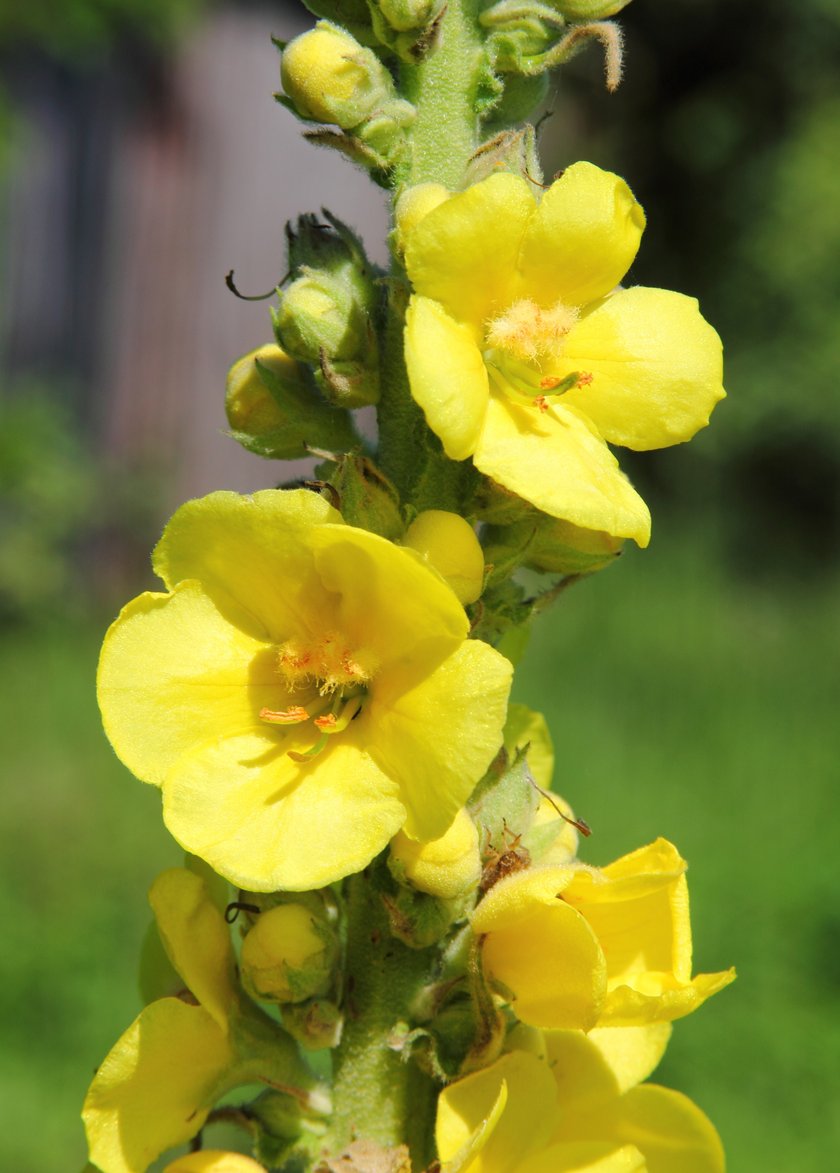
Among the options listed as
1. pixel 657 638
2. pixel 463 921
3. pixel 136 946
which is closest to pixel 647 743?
pixel 657 638

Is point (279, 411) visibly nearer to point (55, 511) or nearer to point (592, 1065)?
point (592, 1065)

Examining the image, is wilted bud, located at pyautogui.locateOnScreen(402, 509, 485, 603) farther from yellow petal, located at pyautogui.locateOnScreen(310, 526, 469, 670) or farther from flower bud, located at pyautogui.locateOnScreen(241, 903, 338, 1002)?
flower bud, located at pyautogui.locateOnScreen(241, 903, 338, 1002)

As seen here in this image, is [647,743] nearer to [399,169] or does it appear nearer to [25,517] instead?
[25,517]

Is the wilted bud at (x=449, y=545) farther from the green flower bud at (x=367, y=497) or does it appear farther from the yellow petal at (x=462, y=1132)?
the yellow petal at (x=462, y=1132)

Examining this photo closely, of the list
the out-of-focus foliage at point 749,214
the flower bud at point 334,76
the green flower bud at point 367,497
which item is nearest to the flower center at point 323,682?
the green flower bud at point 367,497

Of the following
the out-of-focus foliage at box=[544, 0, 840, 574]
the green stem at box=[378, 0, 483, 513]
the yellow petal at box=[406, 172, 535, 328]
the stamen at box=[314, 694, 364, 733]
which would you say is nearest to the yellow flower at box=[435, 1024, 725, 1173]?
the stamen at box=[314, 694, 364, 733]

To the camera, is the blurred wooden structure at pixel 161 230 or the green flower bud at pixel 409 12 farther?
the blurred wooden structure at pixel 161 230

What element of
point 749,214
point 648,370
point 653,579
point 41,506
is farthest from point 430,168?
point 749,214
